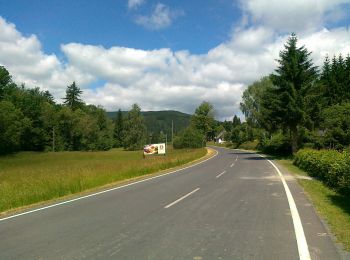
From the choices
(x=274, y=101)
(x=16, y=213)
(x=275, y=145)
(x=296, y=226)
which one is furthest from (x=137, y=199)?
(x=275, y=145)

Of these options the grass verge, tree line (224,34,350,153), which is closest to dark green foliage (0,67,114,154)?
tree line (224,34,350,153)

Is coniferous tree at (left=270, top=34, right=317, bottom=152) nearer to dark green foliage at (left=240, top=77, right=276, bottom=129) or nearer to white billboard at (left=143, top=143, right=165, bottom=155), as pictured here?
white billboard at (left=143, top=143, right=165, bottom=155)

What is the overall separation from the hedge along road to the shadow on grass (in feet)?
3.08

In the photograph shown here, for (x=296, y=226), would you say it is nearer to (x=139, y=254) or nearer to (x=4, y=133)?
(x=139, y=254)

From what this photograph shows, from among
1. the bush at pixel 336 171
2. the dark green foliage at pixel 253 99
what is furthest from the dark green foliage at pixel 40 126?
the bush at pixel 336 171

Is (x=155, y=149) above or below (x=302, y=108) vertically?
below

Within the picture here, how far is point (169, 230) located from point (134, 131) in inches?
4502

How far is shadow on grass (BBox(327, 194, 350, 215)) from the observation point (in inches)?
456

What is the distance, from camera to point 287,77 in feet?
161

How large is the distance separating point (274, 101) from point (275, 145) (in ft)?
50.3

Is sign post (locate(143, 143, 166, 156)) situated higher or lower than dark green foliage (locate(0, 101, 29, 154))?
lower

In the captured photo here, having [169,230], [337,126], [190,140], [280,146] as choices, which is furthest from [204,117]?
[169,230]

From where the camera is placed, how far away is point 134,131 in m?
122

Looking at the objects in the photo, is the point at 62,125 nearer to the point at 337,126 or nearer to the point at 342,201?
the point at 337,126
